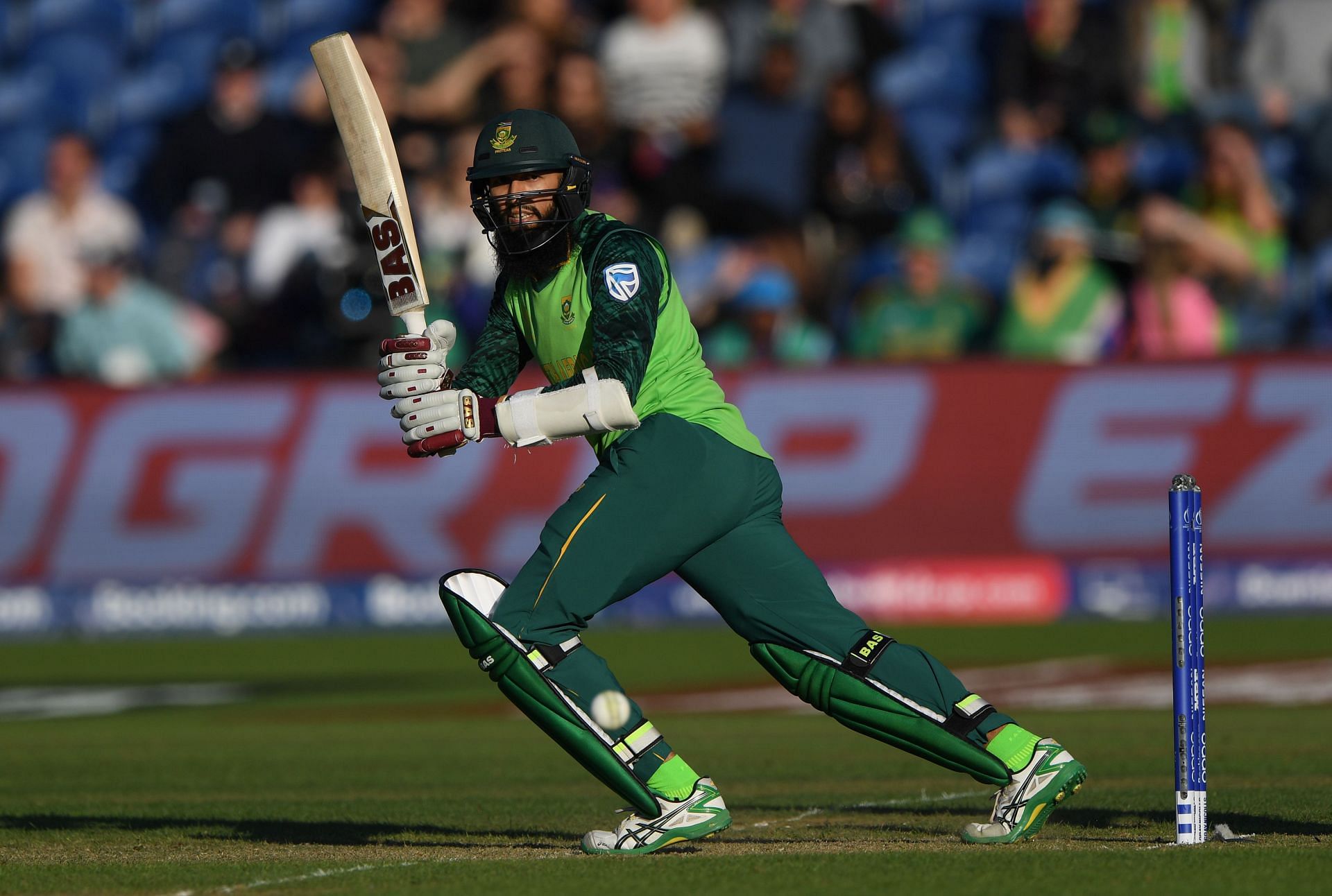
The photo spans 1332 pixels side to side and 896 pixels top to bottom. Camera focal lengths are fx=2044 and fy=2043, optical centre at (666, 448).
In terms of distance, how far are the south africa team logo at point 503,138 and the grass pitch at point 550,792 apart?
208 cm

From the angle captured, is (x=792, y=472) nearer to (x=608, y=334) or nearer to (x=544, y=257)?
(x=544, y=257)

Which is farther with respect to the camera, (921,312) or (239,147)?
(239,147)

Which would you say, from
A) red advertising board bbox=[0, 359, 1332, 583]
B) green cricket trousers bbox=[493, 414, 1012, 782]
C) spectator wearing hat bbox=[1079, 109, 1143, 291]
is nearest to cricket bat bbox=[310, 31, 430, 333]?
green cricket trousers bbox=[493, 414, 1012, 782]

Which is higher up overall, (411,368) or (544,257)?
(544,257)

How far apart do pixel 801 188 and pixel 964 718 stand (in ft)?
35.5

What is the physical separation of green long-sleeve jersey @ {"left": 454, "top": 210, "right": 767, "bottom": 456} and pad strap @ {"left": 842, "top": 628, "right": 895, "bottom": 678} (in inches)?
25.4

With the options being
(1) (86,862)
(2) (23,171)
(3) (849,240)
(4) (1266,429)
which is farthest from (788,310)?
(1) (86,862)

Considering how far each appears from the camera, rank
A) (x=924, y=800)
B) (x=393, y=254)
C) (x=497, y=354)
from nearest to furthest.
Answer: (x=497, y=354)
(x=393, y=254)
(x=924, y=800)

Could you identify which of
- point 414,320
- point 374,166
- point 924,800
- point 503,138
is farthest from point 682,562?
point 924,800

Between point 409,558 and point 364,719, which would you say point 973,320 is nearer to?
point 409,558

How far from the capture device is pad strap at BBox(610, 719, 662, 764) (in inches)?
231

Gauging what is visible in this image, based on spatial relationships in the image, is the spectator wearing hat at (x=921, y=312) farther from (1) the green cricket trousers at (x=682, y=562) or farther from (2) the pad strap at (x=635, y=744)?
(2) the pad strap at (x=635, y=744)

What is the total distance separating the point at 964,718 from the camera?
5.92 m

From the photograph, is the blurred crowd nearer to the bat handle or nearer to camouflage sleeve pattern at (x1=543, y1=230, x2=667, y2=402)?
the bat handle
